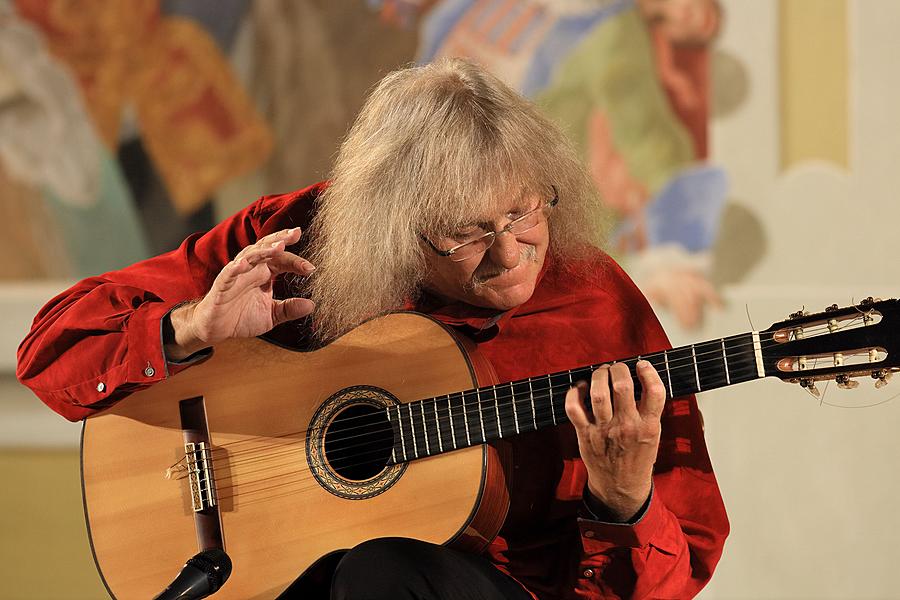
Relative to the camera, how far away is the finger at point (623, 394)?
1.39 meters

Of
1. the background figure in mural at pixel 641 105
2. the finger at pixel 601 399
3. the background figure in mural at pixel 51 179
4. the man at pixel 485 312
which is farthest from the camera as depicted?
the background figure in mural at pixel 51 179

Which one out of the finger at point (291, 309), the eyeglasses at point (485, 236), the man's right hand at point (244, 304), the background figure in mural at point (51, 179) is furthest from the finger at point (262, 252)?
the background figure in mural at point (51, 179)

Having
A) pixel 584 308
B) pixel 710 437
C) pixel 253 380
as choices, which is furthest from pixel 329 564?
pixel 710 437

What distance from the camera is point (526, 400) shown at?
1549mm

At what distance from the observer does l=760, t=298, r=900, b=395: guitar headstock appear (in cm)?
130

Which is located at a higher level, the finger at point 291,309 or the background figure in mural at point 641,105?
the background figure in mural at point 641,105

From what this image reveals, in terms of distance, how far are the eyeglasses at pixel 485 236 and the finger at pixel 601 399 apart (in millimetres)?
328

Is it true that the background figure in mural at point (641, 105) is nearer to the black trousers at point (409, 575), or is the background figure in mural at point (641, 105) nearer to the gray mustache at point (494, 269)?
the gray mustache at point (494, 269)

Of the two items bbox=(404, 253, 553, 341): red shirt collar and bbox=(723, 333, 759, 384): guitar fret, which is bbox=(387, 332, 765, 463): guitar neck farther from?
bbox=(404, 253, 553, 341): red shirt collar

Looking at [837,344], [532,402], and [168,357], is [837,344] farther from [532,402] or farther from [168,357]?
[168,357]

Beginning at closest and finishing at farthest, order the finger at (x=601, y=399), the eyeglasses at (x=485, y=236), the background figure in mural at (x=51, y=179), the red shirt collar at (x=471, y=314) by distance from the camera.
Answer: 1. the finger at (x=601, y=399)
2. the eyeglasses at (x=485, y=236)
3. the red shirt collar at (x=471, y=314)
4. the background figure in mural at (x=51, y=179)

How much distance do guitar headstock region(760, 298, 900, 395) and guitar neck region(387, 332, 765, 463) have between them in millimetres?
34

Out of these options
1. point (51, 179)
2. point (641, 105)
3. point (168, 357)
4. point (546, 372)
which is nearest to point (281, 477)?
point (168, 357)

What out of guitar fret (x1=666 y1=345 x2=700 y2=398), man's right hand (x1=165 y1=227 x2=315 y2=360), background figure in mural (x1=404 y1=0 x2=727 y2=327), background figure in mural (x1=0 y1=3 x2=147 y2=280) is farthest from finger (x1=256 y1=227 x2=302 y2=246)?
background figure in mural (x1=0 y1=3 x2=147 y2=280)
